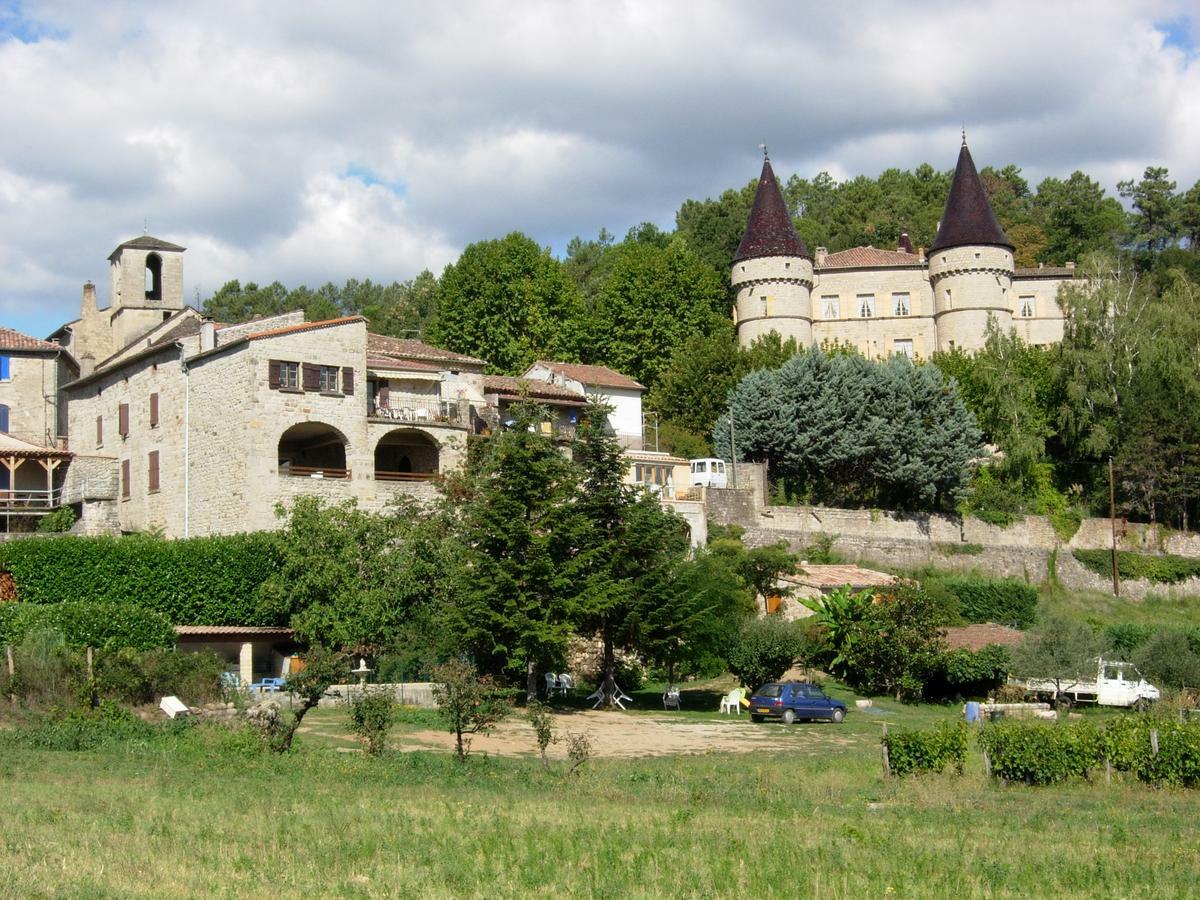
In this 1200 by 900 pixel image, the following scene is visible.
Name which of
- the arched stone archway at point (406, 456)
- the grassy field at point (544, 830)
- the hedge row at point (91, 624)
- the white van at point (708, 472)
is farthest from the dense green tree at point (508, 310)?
the grassy field at point (544, 830)

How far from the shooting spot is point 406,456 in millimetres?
50500

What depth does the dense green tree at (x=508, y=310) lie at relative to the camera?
236ft

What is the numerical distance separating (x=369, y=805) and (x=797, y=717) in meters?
18.9

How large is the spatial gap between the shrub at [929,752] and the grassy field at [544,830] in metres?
0.49

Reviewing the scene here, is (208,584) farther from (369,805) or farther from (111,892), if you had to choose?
(111,892)

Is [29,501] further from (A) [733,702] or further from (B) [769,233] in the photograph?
(B) [769,233]

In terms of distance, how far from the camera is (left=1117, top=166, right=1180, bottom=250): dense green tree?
97750 millimetres

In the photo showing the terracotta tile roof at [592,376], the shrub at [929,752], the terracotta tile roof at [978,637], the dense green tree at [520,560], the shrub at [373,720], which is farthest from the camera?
the terracotta tile roof at [592,376]

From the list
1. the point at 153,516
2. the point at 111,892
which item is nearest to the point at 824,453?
the point at 153,516

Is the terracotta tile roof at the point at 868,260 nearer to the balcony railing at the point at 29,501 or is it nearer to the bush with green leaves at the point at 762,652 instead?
the bush with green leaves at the point at 762,652

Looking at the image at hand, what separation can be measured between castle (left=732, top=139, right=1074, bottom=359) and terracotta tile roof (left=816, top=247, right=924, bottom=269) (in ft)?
0.19

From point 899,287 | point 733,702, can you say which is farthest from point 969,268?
point 733,702

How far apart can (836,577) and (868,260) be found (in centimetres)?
3492

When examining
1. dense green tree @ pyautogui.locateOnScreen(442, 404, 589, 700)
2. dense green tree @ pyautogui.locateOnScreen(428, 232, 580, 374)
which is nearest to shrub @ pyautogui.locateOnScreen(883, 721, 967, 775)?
dense green tree @ pyautogui.locateOnScreen(442, 404, 589, 700)
